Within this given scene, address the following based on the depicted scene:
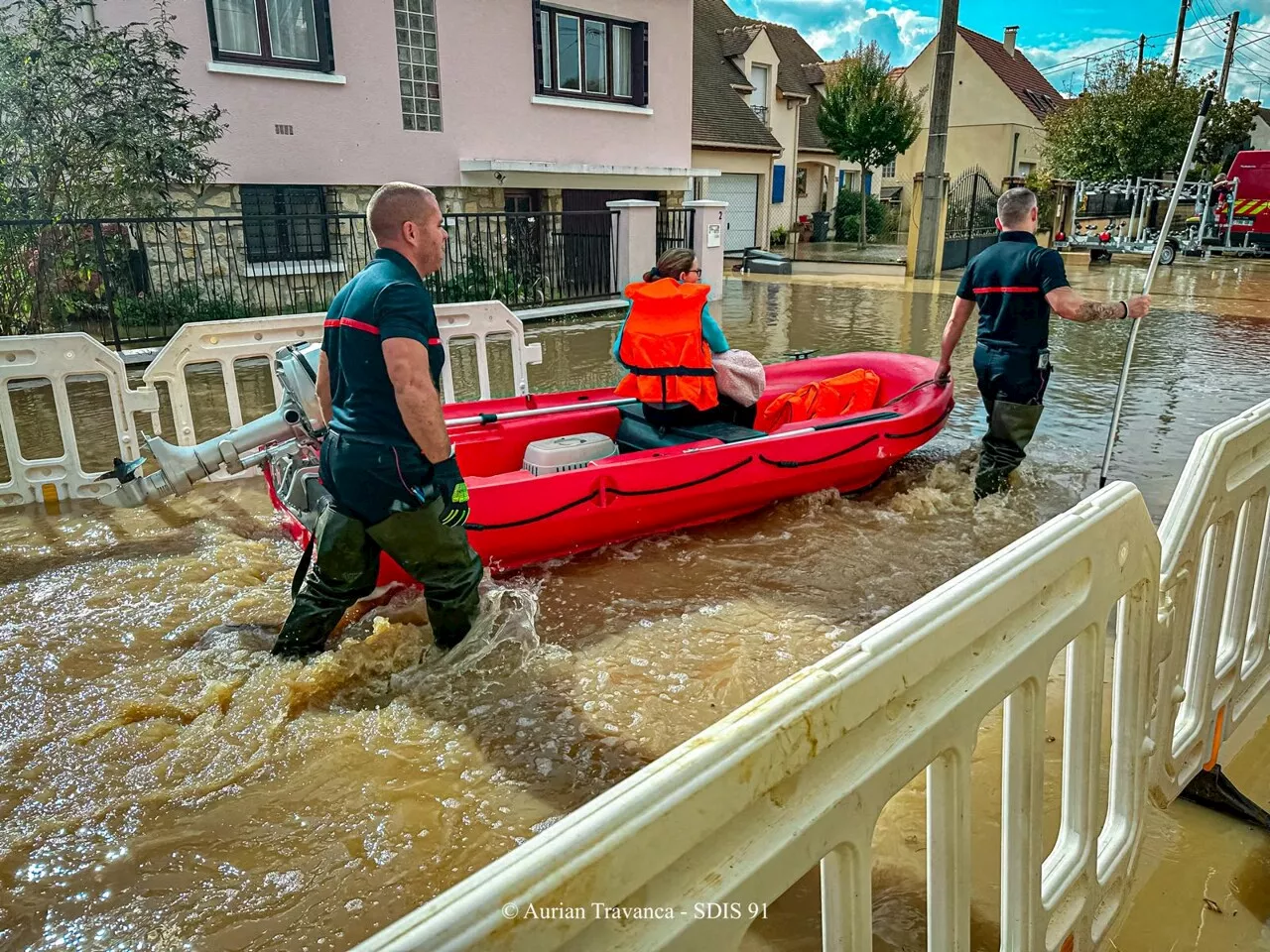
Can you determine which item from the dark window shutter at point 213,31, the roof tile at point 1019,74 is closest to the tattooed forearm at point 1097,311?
the dark window shutter at point 213,31

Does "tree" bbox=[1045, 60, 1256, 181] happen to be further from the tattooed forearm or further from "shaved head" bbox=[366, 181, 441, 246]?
"shaved head" bbox=[366, 181, 441, 246]

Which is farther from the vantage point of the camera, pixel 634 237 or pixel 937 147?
pixel 937 147

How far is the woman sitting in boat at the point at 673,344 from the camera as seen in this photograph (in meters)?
4.95

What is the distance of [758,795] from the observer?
1.06m

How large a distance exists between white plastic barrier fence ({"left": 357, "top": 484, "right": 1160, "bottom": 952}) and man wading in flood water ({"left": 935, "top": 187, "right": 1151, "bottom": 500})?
136 inches

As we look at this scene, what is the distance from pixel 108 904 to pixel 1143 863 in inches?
110

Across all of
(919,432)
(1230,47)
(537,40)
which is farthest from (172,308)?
(1230,47)

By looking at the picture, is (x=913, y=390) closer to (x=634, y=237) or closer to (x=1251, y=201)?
(x=634, y=237)

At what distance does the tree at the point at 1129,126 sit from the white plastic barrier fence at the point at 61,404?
26.4 metres

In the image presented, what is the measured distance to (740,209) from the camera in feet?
79.5

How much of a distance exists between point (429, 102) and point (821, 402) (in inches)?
376

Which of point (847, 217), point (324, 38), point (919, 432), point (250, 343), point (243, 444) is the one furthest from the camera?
point (847, 217)

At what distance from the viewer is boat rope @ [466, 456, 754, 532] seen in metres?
4.32

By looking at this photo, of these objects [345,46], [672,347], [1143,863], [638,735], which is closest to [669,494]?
[672,347]
